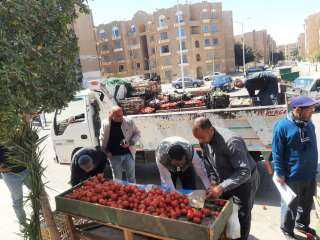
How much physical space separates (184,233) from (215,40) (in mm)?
61083

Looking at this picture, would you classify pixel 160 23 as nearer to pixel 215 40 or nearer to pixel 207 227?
pixel 215 40

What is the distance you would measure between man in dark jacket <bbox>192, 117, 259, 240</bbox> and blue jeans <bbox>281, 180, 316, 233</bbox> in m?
0.59

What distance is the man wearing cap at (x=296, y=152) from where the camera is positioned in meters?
4.05

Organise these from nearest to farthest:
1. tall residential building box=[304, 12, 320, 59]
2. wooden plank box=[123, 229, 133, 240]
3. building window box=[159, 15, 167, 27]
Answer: wooden plank box=[123, 229, 133, 240] < building window box=[159, 15, 167, 27] < tall residential building box=[304, 12, 320, 59]

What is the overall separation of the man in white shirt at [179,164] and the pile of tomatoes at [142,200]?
0.38 metres

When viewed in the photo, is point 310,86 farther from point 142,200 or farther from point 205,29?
point 205,29

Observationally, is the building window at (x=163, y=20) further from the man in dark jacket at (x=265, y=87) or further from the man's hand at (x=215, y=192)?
the man's hand at (x=215, y=192)

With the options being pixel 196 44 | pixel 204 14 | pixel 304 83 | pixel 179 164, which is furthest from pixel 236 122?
pixel 204 14

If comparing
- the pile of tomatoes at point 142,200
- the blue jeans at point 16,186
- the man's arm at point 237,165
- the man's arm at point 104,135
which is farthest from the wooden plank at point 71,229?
the man's arm at point 104,135

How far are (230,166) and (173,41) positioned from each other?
187 feet

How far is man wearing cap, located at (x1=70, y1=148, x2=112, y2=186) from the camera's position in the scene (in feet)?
→ 16.1

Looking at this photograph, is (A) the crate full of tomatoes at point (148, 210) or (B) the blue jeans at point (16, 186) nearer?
(A) the crate full of tomatoes at point (148, 210)

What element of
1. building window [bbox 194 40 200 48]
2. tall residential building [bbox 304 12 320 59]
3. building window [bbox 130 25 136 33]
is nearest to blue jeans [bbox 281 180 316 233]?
building window [bbox 194 40 200 48]

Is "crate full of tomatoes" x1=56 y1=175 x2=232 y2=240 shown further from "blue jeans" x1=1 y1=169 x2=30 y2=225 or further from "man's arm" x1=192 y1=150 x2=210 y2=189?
A: "blue jeans" x1=1 y1=169 x2=30 y2=225
